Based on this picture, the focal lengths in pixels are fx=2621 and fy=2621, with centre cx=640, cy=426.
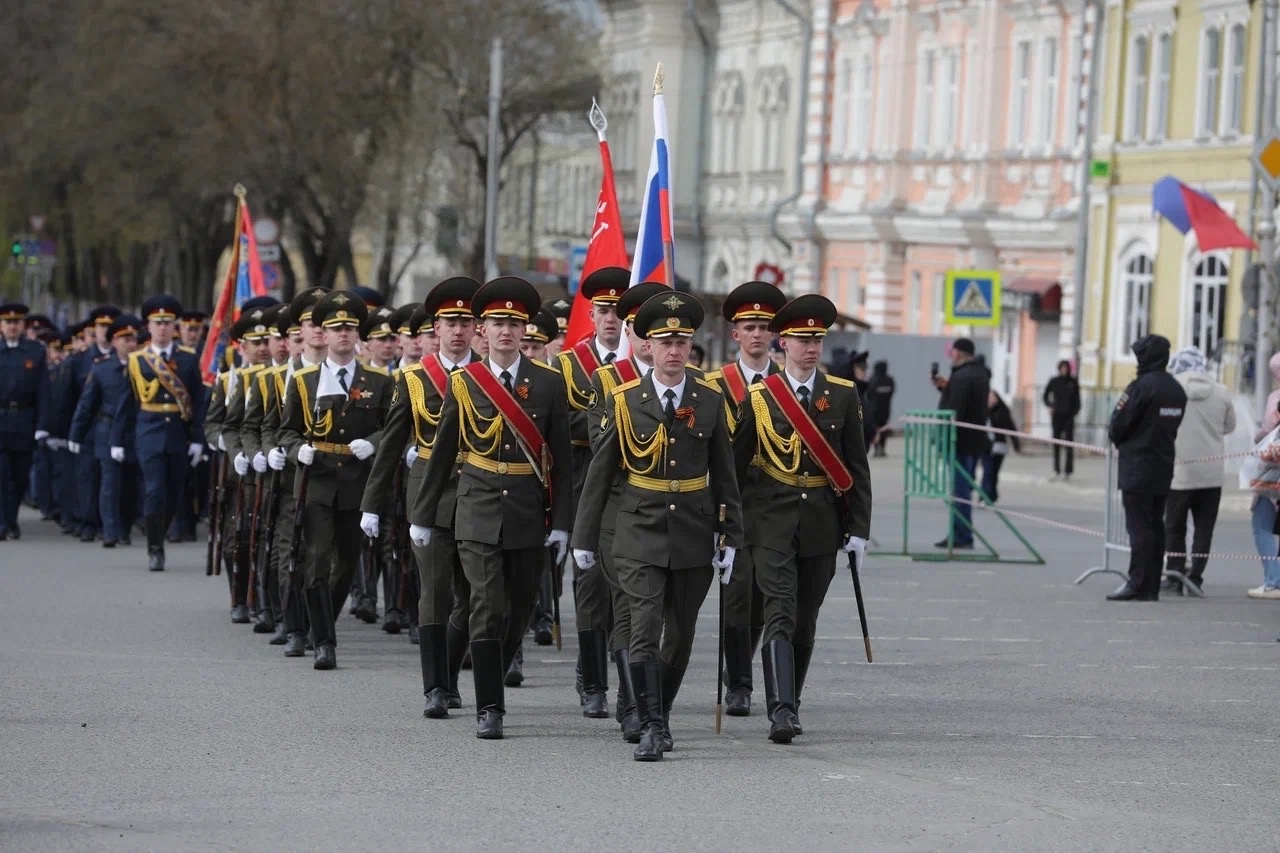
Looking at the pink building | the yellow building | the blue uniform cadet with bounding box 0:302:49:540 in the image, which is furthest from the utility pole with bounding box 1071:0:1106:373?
the blue uniform cadet with bounding box 0:302:49:540

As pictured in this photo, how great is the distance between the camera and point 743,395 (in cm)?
1141

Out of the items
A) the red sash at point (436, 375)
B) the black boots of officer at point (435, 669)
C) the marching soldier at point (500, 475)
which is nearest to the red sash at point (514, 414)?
the marching soldier at point (500, 475)

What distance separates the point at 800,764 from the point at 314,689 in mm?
2993

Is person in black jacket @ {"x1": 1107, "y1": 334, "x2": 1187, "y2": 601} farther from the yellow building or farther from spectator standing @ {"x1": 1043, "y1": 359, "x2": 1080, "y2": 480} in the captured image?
the yellow building

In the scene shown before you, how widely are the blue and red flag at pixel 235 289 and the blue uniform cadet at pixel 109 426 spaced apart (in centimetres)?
84

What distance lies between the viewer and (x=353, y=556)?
1364cm

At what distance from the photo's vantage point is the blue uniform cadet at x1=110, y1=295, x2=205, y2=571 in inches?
759

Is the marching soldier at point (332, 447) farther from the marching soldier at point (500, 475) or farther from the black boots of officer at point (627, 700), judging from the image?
the black boots of officer at point (627, 700)

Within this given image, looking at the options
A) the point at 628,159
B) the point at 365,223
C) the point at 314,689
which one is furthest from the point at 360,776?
the point at 628,159

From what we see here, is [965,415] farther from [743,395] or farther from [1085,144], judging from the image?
[1085,144]

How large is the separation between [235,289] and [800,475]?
43.3ft

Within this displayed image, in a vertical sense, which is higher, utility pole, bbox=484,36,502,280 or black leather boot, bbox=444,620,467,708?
utility pole, bbox=484,36,502,280

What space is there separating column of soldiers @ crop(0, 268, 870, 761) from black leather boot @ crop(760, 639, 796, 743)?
1 cm

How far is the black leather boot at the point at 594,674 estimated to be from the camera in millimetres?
11812
